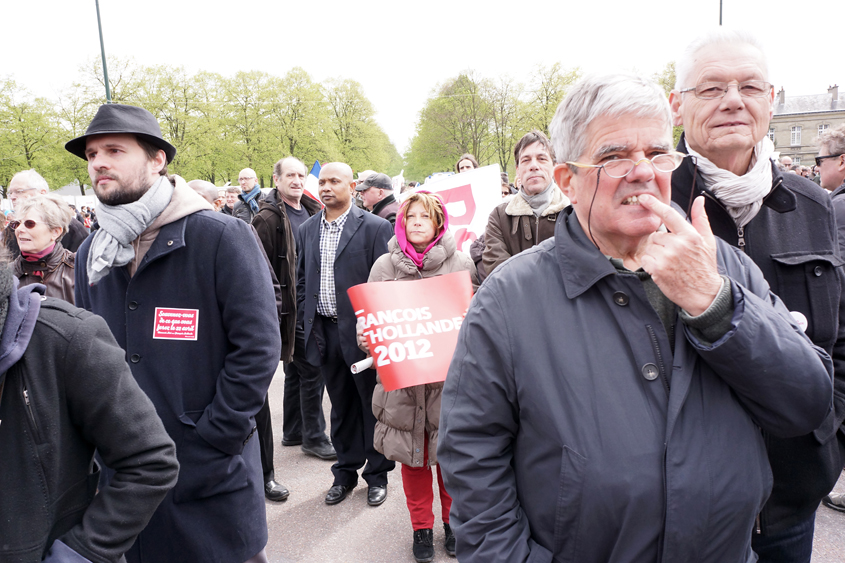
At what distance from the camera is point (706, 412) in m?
1.32

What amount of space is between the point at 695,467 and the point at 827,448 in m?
0.85

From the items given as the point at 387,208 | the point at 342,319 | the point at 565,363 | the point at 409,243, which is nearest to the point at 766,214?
the point at 565,363

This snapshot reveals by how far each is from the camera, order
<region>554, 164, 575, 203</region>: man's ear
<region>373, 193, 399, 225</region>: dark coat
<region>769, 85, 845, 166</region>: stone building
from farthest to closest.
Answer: <region>769, 85, 845, 166</region>: stone building, <region>373, 193, 399, 225</region>: dark coat, <region>554, 164, 575, 203</region>: man's ear

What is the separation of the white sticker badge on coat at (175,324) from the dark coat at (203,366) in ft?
0.06

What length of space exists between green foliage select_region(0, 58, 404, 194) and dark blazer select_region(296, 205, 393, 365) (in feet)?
91.0

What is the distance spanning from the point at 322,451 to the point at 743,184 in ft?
13.6

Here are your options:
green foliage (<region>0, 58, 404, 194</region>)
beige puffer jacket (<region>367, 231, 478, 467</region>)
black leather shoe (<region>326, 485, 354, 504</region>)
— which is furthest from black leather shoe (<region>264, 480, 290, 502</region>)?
green foliage (<region>0, 58, 404, 194</region>)

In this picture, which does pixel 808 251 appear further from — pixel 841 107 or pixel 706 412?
pixel 841 107

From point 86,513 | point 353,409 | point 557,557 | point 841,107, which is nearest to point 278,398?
point 353,409

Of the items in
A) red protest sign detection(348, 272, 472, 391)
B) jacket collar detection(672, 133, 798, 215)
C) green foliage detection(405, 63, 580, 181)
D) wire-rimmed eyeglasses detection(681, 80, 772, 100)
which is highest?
green foliage detection(405, 63, 580, 181)

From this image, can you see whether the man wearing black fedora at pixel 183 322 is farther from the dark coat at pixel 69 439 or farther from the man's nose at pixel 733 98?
the man's nose at pixel 733 98

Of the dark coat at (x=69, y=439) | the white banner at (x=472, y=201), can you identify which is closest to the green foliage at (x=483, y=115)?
the white banner at (x=472, y=201)

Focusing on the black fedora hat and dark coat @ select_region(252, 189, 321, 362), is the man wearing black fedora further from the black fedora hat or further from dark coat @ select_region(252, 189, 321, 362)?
dark coat @ select_region(252, 189, 321, 362)

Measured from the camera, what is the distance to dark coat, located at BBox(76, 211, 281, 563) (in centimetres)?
233
